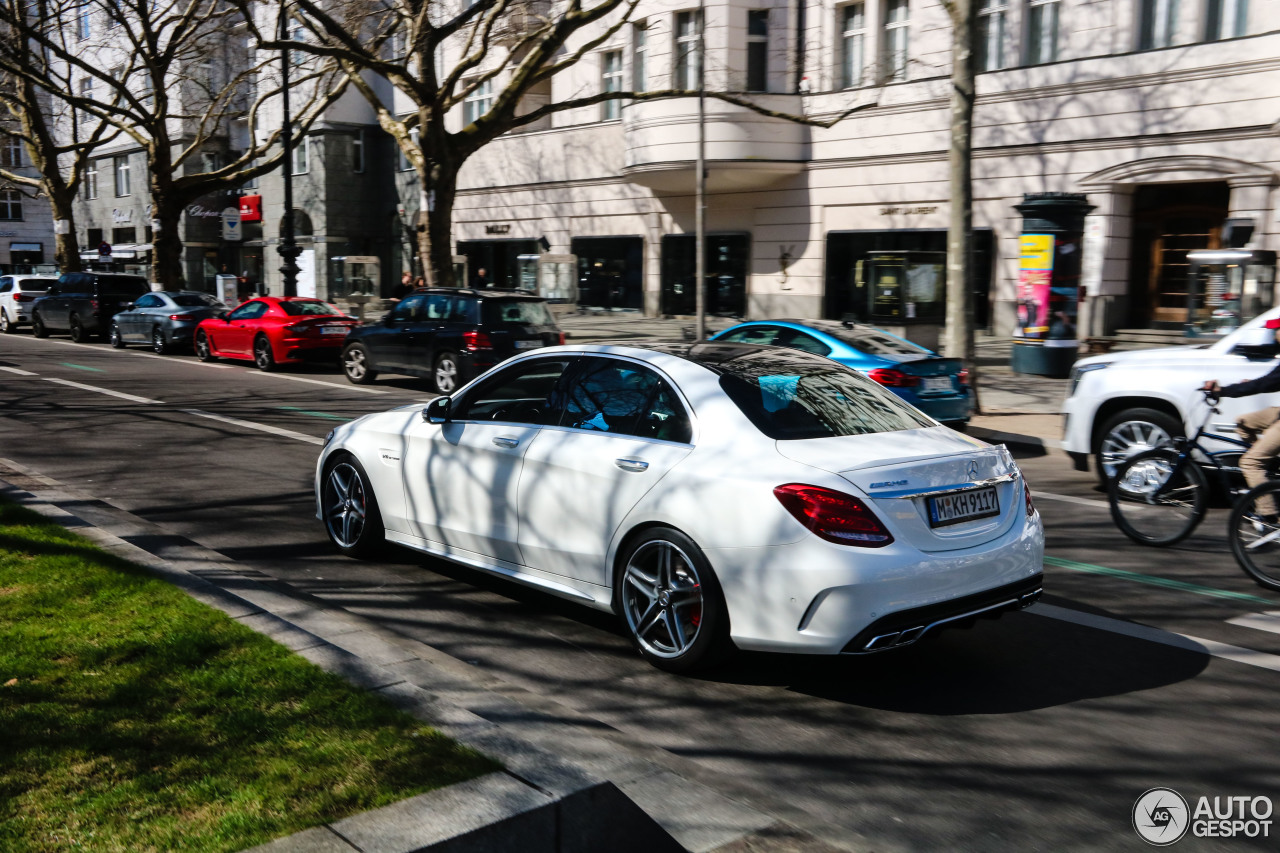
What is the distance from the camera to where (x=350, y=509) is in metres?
6.99

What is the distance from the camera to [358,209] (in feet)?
143

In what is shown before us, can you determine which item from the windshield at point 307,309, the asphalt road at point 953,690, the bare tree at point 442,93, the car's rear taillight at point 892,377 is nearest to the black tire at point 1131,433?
the asphalt road at point 953,690

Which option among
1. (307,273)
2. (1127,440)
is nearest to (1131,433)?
(1127,440)

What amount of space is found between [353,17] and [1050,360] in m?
16.2

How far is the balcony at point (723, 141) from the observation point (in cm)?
2711

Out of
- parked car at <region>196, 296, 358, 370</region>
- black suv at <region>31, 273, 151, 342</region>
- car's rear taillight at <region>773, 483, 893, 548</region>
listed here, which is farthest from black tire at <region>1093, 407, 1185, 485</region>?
black suv at <region>31, 273, 151, 342</region>

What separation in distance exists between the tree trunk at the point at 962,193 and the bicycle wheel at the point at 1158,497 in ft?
22.5

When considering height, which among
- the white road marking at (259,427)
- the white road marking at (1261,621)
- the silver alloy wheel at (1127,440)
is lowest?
the white road marking at (259,427)

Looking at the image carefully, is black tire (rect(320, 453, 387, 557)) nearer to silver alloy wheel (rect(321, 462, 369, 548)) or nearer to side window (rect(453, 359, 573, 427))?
silver alloy wheel (rect(321, 462, 369, 548))

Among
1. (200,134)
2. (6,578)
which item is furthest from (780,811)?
(200,134)

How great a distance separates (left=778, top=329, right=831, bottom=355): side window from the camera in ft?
37.6

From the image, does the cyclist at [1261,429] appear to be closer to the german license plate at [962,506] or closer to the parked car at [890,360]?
the german license plate at [962,506]

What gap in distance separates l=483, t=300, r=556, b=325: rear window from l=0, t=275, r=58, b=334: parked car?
20.9 m

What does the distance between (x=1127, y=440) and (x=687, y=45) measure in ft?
72.5
